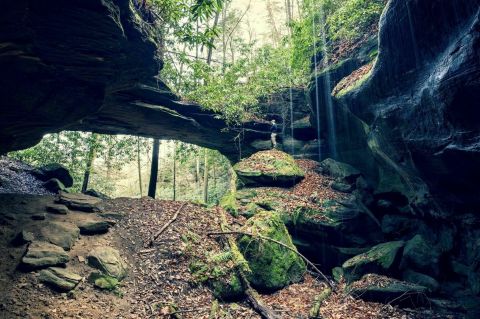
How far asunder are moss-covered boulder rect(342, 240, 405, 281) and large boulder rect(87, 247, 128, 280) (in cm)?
719

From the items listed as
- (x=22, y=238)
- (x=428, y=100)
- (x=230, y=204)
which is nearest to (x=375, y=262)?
(x=428, y=100)

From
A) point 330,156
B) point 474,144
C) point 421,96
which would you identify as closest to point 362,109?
point 421,96

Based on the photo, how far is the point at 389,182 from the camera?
11406 millimetres

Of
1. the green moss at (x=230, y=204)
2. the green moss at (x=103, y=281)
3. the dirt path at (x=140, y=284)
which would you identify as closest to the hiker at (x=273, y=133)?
the green moss at (x=230, y=204)

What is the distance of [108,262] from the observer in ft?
23.9

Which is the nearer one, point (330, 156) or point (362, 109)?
point (362, 109)

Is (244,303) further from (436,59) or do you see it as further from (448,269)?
(436,59)

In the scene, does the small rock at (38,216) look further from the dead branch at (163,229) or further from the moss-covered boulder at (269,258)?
the moss-covered boulder at (269,258)

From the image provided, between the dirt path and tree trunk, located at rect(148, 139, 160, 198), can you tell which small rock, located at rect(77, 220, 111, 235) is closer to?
the dirt path

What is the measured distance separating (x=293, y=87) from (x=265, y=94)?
2.16m

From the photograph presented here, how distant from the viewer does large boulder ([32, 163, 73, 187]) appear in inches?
528

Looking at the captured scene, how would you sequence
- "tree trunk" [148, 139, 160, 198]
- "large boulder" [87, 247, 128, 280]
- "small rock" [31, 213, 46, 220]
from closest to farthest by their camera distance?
"large boulder" [87, 247, 128, 280]
"small rock" [31, 213, 46, 220]
"tree trunk" [148, 139, 160, 198]

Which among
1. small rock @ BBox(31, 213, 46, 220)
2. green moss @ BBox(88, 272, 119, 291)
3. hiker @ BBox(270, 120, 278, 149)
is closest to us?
green moss @ BBox(88, 272, 119, 291)

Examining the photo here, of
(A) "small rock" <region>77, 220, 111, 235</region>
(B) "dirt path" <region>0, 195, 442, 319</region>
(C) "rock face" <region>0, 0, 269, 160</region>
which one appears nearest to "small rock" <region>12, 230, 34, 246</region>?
(B) "dirt path" <region>0, 195, 442, 319</region>
